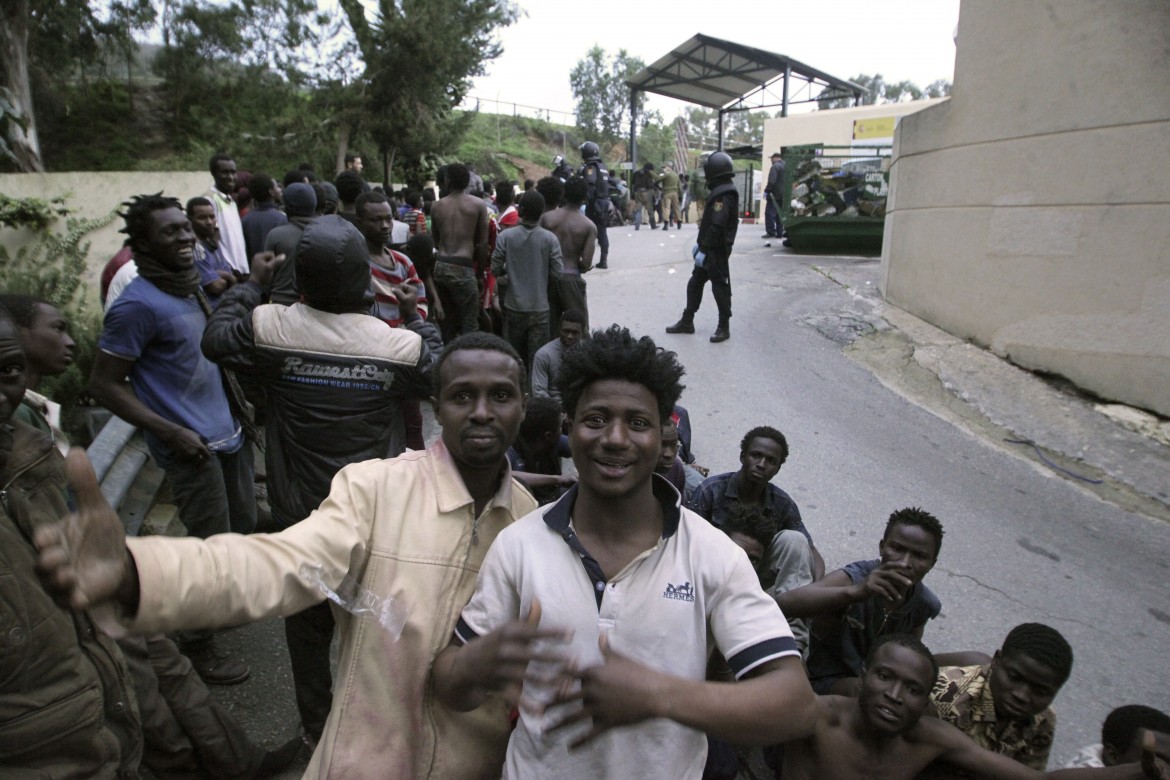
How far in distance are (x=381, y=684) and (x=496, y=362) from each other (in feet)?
2.59

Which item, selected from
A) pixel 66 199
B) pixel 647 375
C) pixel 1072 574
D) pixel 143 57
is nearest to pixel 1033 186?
pixel 1072 574

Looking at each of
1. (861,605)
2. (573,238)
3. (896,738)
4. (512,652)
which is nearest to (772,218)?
(573,238)

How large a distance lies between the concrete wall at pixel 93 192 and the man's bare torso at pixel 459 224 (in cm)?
229

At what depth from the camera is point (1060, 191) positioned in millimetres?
6113

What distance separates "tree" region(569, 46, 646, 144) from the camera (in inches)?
1933

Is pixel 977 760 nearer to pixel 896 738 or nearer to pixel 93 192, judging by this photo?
pixel 896 738

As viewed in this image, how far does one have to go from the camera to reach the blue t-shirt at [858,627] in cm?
284

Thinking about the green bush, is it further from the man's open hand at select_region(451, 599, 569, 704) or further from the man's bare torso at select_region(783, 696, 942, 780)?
the man's bare torso at select_region(783, 696, 942, 780)

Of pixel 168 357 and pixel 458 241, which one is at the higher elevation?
pixel 458 241

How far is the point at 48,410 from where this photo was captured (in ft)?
8.46

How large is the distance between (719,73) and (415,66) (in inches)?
344

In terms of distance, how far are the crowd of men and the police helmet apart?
15.5 ft

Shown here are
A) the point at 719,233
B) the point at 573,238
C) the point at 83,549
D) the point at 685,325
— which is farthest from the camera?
the point at 685,325

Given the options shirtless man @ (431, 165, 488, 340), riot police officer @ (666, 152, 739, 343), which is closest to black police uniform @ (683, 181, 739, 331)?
riot police officer @ (666, 152, 739, 343)
